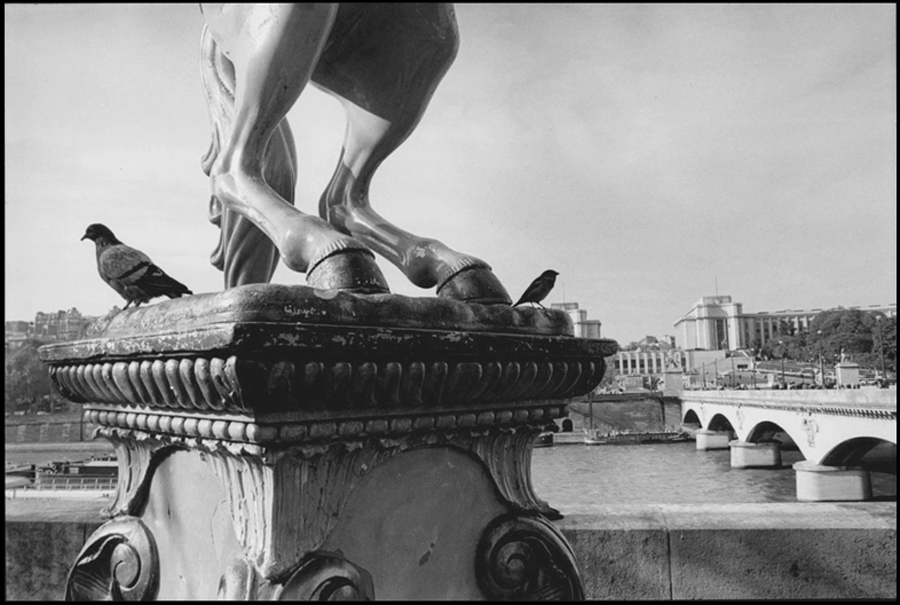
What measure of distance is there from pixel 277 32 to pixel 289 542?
4.06ft

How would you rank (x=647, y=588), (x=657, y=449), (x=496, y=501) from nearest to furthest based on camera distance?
1. (x=496, y=501)
2. (x=647, y=588)
3. (x=657, y=449)

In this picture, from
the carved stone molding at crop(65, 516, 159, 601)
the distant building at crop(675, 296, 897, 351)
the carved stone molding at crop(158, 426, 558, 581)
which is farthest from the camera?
the distant building at crop(675, 296, 897, 351)

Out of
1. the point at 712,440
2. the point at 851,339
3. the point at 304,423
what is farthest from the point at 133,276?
the point at 851,339

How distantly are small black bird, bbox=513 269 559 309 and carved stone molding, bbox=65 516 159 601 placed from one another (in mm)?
1199

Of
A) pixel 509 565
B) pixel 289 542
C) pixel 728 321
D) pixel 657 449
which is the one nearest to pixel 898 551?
pixel 509 565

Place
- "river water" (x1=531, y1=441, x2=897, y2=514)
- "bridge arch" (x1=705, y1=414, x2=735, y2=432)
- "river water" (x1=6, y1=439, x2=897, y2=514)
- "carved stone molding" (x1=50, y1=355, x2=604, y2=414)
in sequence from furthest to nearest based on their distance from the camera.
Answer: "bridge arch" (x1=705, y1=414, x2=735, y2=432) → "river water" (x1=6, y1=439, x2=897, y2=514) → "river water" (x1=531, y1=441, x2=897, y2=514) → "carved stone molding" (x1=50, y1=355, x2=604, y2=414)

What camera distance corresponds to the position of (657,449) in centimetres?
4931

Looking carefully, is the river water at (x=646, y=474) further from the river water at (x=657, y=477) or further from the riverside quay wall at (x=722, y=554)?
the riverside quay wall at (x=722, y=554)

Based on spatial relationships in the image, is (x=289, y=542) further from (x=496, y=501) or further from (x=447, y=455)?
(x=496, y=501)

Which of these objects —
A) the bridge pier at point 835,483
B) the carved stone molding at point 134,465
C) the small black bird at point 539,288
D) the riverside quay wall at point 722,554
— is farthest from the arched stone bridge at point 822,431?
the carved stone molding at point 134,465

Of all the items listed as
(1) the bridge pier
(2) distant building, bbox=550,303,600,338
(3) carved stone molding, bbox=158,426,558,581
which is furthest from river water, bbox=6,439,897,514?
(3) carved stone molding, bbox=158,426,558,581

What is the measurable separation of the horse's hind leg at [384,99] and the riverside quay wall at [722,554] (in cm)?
138

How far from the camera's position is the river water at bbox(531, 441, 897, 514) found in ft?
101

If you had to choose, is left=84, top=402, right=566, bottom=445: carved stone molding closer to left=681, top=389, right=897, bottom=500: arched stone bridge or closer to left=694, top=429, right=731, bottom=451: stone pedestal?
left=681, top=389, right=897, bottom=500: arched stone bridge
